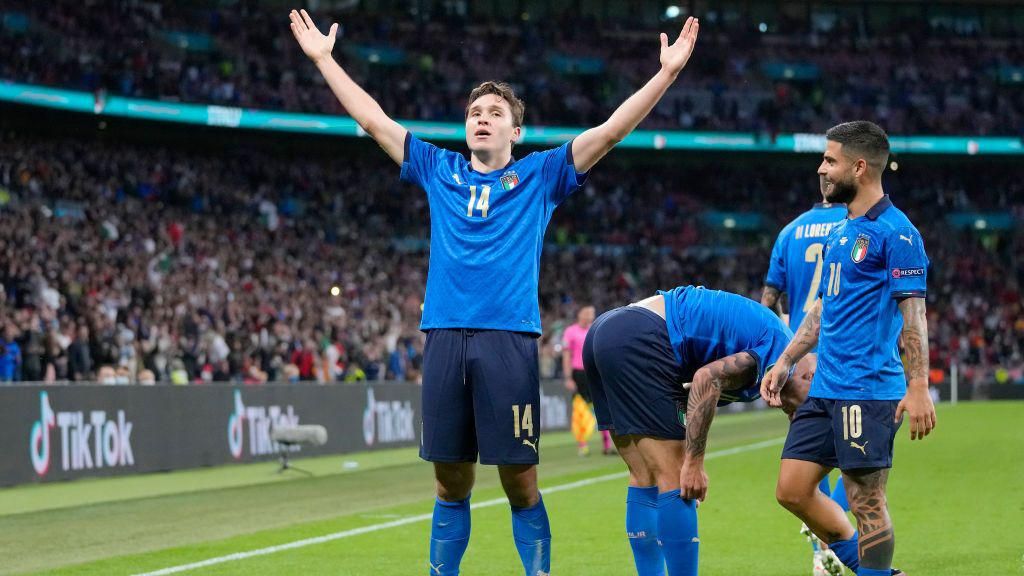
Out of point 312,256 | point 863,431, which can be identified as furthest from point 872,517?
point 312,256

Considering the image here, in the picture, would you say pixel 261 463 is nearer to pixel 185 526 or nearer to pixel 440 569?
pixel 185 526

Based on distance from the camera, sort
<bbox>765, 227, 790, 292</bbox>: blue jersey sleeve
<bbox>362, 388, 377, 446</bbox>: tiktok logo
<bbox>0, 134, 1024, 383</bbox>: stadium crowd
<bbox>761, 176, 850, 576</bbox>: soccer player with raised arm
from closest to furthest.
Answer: <bbox>761, 176, 850, 576</bbox>: soccer player with raised arm → <bbox>765, 227, 790, 292</bbox>: blue jersey sleeve → <bbox>362, 388, 377, 446</bbox>: tiktok logo → <bbox>0, 134, 1024, 383</bbox>: stadium crowd

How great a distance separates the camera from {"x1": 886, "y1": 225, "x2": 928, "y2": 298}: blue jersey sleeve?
5.91 meters

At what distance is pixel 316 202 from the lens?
144 feet

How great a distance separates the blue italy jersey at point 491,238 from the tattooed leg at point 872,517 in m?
1.61

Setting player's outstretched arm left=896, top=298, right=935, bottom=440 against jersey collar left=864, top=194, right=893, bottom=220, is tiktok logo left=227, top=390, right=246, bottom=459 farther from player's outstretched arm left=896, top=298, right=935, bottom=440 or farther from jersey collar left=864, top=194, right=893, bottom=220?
player's outstretched arm left=896, top=298, right=935, bottom=440

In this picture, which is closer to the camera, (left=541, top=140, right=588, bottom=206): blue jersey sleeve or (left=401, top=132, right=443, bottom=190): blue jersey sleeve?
(left=541, top=140, right=588, bottom=206): blue jersey sleeve

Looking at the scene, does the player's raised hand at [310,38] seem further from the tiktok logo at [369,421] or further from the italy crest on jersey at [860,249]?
the tiktok logo at [369,421]

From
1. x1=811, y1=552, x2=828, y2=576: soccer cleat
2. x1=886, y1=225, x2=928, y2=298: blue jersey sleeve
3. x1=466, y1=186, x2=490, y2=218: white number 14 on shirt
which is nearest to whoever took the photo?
x1=886, y1=225, x2=928, y2=298: blue jersey sleeve

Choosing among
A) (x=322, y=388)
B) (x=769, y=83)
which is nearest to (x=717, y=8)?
(x=769, y=83)

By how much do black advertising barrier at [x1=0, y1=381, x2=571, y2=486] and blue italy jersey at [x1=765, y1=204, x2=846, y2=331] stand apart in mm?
9069

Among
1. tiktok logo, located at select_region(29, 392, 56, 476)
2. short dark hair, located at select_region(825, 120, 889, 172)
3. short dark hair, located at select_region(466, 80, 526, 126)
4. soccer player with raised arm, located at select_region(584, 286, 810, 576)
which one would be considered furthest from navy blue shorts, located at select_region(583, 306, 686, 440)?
tiktok logo, located at select_region(29, 392, 56, 476)

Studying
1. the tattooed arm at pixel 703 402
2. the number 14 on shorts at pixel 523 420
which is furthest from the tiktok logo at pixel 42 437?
the tattooed arm at pixel 703 402

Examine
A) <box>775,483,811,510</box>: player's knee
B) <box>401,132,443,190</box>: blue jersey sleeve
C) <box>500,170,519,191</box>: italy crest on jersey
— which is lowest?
<box>775,483,811,510</box>: player's knee
